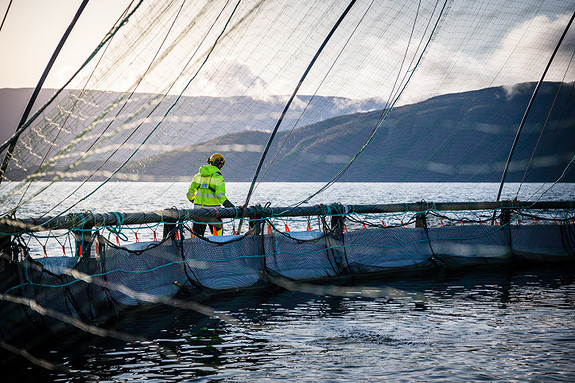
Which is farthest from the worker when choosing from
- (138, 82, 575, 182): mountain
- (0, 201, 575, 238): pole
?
(138, 82, 575, 182): mountain

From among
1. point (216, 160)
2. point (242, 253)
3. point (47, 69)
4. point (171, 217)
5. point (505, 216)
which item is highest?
point (47, 69)

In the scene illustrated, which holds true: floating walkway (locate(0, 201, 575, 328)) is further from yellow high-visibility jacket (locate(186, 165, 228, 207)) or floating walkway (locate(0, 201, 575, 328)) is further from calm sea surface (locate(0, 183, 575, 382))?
yellow high-visibility jacket (locate(186, 165, 228, 207))

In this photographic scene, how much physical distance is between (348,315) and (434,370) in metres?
2.78

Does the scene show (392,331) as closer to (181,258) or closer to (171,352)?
(171,352)

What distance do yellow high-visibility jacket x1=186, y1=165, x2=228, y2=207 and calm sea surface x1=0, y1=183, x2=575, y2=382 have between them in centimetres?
205

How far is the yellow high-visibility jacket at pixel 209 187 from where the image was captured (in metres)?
11.4

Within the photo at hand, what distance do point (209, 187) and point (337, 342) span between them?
5202 millimetres

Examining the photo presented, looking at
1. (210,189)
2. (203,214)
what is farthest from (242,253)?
(210,189)

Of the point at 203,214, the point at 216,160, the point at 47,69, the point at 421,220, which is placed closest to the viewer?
the point at 47,69

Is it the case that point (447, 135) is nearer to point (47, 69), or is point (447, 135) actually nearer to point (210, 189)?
point (210, 189)

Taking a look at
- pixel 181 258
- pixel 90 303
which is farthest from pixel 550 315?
pixel 90 303

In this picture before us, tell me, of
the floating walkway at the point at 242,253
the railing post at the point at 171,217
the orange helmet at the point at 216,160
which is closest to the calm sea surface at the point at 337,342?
the floating walkway at the point at 242,253

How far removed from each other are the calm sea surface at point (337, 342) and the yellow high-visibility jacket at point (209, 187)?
80.8 inches

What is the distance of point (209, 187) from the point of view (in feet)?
37.8
